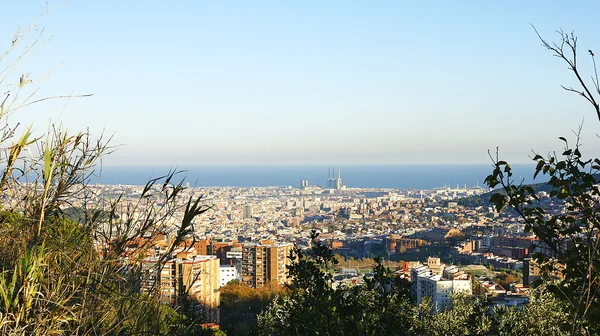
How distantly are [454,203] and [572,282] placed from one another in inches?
1629

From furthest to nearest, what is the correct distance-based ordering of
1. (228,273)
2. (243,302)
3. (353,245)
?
(353,245)
(228,273)
(243,302)

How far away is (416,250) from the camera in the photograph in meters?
28.0

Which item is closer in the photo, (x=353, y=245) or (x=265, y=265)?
(x=265, y=265)

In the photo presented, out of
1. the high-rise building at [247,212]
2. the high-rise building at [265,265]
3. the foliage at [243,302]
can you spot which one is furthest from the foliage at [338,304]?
the high-rise building at [247,212]

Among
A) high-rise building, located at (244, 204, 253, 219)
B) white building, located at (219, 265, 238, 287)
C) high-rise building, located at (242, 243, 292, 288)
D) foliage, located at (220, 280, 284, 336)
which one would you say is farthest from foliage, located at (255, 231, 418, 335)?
high-rise building, located at (244, 204, 253, 219)

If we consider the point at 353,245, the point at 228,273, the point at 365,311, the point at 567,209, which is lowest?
the point at 353,245

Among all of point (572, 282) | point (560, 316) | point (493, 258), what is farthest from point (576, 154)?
point (493, 258)

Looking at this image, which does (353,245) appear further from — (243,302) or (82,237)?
(82,237)

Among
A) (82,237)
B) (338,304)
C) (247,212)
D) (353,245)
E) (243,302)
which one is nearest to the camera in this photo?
(82,237)

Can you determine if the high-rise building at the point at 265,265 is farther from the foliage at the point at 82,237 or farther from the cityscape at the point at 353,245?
the foliage at the point at 82,237

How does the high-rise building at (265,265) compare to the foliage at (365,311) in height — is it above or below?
below

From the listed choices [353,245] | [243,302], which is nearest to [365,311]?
[243,302]

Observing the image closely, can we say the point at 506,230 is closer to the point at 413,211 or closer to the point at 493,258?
the point at 493,258

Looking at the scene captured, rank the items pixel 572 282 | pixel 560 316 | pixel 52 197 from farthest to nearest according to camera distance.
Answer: pixel 560 316, pixel 572 282, pixel 52 197
